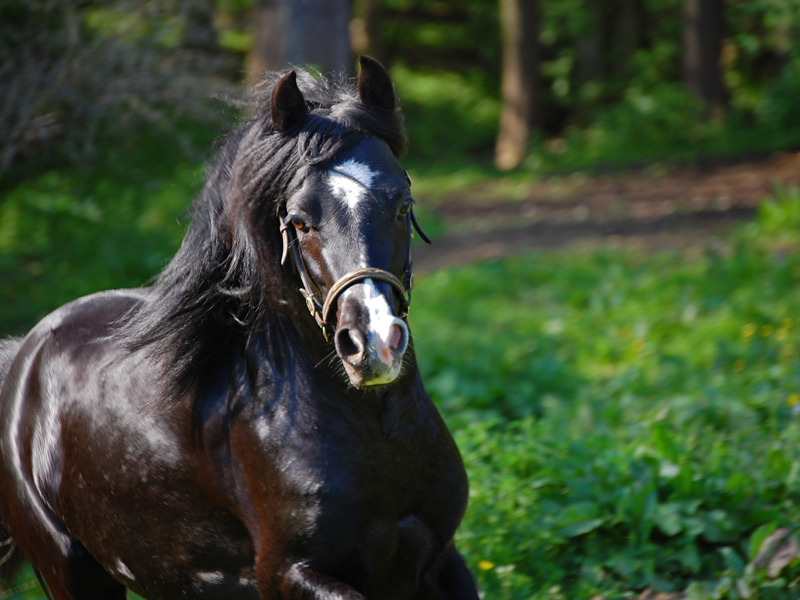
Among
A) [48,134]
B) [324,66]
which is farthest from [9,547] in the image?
[324,66]

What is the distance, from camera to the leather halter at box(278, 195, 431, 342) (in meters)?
2.07

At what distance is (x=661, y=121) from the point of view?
1537 centimetres

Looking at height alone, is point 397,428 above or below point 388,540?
above

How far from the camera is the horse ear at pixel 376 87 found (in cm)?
247

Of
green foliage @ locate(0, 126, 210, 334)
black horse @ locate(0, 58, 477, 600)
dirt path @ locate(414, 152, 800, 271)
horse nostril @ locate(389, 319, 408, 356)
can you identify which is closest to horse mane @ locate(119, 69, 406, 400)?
black horse @ locate(0, 58, 477, 600)

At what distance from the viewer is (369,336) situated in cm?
198

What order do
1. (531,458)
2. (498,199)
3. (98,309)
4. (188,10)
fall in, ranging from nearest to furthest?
1. (98,309)
2. (531,458)
3. (188,10)
4. (498,199)

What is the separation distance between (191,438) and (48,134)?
5638 millimetres

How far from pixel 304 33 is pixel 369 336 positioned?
9204mm

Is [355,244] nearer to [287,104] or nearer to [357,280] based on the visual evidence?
[357,280]

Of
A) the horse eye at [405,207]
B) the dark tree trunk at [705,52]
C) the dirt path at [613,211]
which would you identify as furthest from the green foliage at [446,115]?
the horse eye at [405,207]

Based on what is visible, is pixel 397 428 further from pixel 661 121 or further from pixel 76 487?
pixel 661 121

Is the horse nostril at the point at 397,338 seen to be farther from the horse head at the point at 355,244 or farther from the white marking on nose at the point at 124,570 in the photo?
the white marking on nose at the point at 124,570

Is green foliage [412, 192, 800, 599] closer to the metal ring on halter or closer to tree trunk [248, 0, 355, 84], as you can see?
the metal ring on halter
